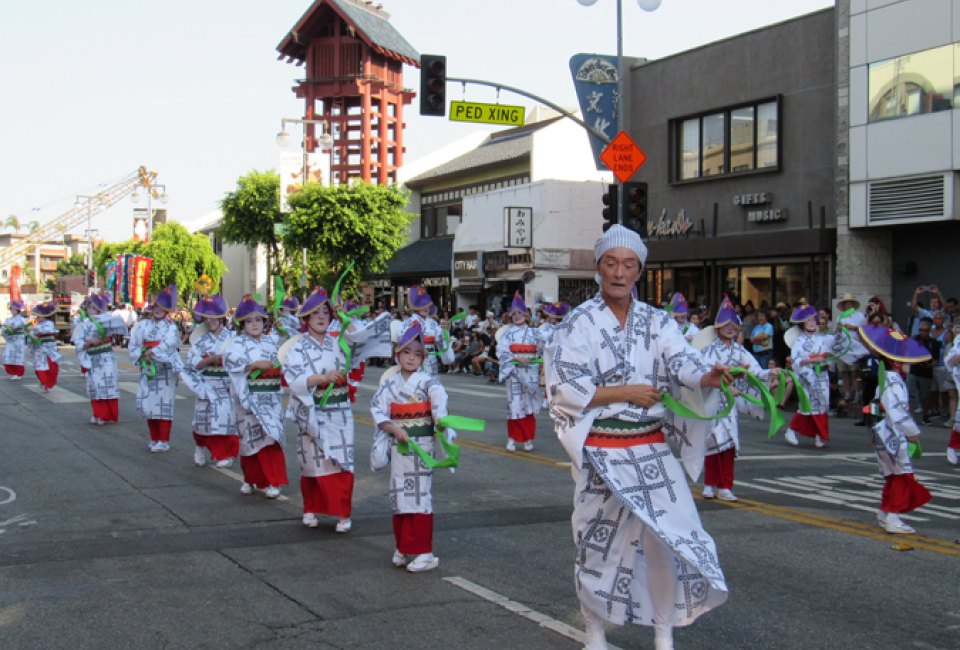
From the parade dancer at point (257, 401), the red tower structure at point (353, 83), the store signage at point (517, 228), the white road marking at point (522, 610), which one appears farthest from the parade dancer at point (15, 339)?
the red tower structure at point (353, 83)

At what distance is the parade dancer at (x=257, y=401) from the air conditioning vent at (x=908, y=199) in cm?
1583

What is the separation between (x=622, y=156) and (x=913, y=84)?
22.7ft

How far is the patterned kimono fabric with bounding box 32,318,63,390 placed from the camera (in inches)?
907

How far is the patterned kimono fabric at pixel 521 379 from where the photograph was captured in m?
13.6

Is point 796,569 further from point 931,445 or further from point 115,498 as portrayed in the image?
point 931,445

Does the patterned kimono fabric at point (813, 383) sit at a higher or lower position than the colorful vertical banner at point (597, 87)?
lower

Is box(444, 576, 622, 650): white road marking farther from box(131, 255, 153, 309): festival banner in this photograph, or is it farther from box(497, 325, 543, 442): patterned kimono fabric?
box(131, 255, 153, 309): festival banner

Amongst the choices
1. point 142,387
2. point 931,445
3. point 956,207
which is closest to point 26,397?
point 142,387

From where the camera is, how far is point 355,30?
2219 inches

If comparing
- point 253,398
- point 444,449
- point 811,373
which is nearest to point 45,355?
point 253,398

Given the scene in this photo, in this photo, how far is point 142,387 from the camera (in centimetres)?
1424

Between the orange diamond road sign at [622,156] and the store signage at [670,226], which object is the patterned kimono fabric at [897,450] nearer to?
the orange diamond road sign at [622,156]

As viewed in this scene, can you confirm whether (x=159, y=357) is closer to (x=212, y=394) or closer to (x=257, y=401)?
(x=212, y=394)

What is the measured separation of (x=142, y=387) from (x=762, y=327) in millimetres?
11627
